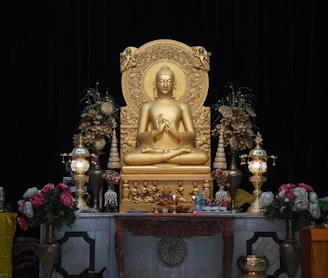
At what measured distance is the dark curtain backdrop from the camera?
9867mm

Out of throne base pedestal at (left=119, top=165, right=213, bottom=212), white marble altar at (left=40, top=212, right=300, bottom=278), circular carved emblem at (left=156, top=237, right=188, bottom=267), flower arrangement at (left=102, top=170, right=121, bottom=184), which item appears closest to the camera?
white marble altar at (left=40, top=212, right=300, bottom=278)

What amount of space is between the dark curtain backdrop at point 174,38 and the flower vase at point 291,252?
93.7 inches

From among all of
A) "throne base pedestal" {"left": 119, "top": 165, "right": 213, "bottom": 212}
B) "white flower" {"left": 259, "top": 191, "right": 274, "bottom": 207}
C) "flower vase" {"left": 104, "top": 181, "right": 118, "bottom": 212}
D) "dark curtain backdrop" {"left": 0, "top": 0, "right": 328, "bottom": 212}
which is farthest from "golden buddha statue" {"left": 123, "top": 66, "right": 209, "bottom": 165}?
"white flower" {"left": 259, "top": 191, "right": 274, "bottom": 207}

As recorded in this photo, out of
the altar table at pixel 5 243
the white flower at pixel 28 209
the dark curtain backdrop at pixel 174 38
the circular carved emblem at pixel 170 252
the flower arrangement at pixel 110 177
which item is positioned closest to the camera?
the white flower at pixel 28 209

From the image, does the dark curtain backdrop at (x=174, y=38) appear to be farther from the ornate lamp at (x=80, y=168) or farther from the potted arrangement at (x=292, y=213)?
the potted arrangement at (x=292, y=213)

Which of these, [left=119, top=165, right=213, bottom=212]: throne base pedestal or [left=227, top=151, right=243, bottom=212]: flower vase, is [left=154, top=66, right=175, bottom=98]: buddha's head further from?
[left=227, top=151, right=243, bottom=212]: flower vase

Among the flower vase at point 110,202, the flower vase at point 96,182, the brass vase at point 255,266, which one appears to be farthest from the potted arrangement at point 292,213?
the flower vase at point 96,182

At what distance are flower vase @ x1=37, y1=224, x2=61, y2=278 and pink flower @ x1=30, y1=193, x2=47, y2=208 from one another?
0.22 meters

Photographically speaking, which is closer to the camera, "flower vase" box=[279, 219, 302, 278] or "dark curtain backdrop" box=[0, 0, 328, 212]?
"flower vase" box=[279, 219, 302, 278]

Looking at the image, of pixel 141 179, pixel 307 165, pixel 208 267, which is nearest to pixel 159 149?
pixel 141 179

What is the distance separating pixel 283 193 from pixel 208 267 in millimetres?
1098

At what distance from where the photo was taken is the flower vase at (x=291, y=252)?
7.47 metres

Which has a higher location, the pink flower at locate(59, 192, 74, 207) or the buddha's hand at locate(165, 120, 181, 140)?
the buddha's hand at locate(165, 120, 181, 140)

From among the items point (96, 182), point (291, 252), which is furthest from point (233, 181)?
point (96, 182)
